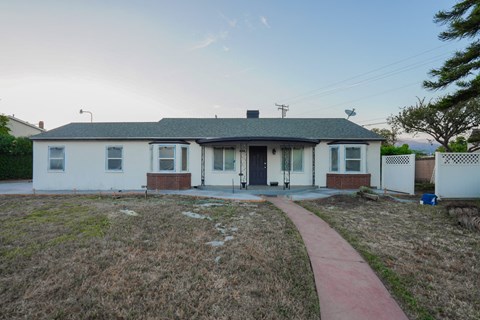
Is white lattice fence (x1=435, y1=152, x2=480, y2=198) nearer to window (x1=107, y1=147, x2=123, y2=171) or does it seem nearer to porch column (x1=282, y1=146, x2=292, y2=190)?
porch column (x1=282, y1=146, x2=292, y2=190)

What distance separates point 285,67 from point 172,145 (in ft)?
31.4

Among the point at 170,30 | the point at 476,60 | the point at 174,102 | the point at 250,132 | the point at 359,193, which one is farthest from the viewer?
the point at 174,102

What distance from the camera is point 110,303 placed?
2.47m

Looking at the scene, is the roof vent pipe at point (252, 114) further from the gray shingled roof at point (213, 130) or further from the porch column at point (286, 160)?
the porch column at point (286, 160)

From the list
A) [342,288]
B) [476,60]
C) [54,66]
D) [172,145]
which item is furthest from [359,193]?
[54,66]

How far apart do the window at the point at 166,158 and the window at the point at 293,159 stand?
6569 mm

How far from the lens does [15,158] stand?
1716 centimetres

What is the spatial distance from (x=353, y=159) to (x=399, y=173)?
7.67ft

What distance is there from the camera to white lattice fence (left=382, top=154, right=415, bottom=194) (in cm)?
1066

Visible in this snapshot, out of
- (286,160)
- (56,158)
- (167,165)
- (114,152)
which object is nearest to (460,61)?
(286,160)

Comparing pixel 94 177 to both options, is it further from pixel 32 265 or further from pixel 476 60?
pixel 476 60

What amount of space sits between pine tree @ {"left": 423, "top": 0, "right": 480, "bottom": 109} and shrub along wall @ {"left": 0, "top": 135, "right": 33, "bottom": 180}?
87.4 feet

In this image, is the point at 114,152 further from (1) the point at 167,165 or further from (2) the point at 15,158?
(2) the point at 15,158

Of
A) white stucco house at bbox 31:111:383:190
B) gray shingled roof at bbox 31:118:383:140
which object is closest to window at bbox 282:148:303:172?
white stucco house at bbox 31:111:383:190
